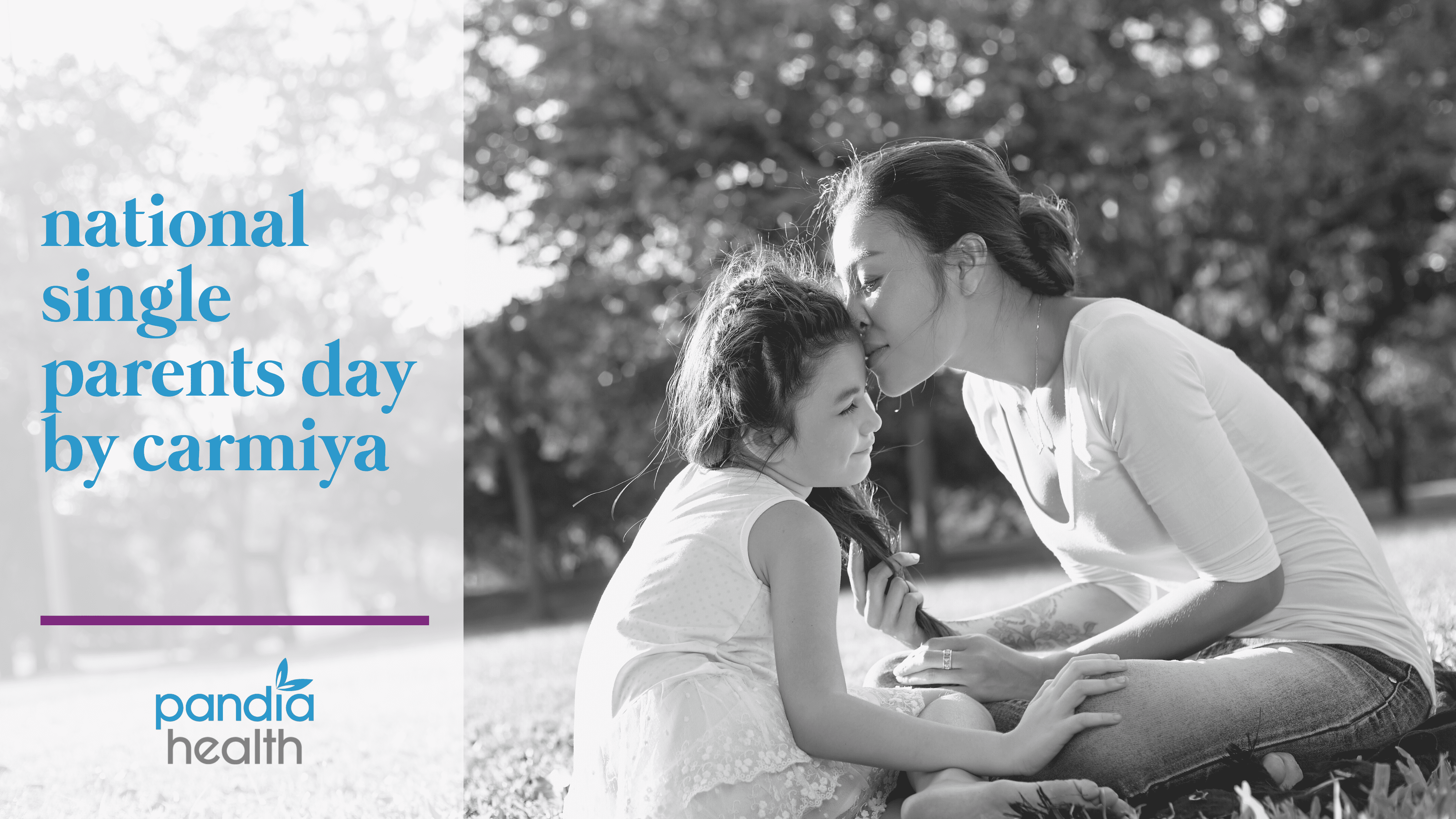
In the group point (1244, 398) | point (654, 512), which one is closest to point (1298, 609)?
point (1244, 398)

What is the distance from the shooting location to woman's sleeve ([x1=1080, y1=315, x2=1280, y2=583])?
287cm

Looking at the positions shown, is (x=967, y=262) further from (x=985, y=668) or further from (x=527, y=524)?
(x=527, y=524)

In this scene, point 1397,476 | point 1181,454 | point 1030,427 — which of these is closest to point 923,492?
point 1397,476

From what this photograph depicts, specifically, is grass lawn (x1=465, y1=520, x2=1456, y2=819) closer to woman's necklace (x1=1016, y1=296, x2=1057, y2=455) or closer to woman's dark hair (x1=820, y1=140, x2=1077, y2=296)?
woman's necklace (x1=1016, y1=296, x2=1057, y2=455)

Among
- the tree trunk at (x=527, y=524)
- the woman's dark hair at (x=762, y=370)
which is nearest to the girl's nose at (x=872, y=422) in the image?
the woman's dark hair at (x=762, y=370)

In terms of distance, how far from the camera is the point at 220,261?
64.7ft

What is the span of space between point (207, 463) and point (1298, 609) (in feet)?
67.6

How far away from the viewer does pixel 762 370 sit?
288 centimetres

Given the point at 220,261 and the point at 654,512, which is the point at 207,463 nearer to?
the point at 220,261

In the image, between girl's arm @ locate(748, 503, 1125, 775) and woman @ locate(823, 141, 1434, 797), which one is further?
woman @ locate(823, 141, 1434, 797)

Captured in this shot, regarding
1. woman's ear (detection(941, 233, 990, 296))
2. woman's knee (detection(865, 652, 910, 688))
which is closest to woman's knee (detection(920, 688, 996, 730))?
woman's knee (detection(865, 652, 910, 688))

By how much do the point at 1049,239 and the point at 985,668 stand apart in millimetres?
1100

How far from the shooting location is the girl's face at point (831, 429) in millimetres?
2896

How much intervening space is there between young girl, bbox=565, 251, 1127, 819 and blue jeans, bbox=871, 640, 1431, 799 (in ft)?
0.22
